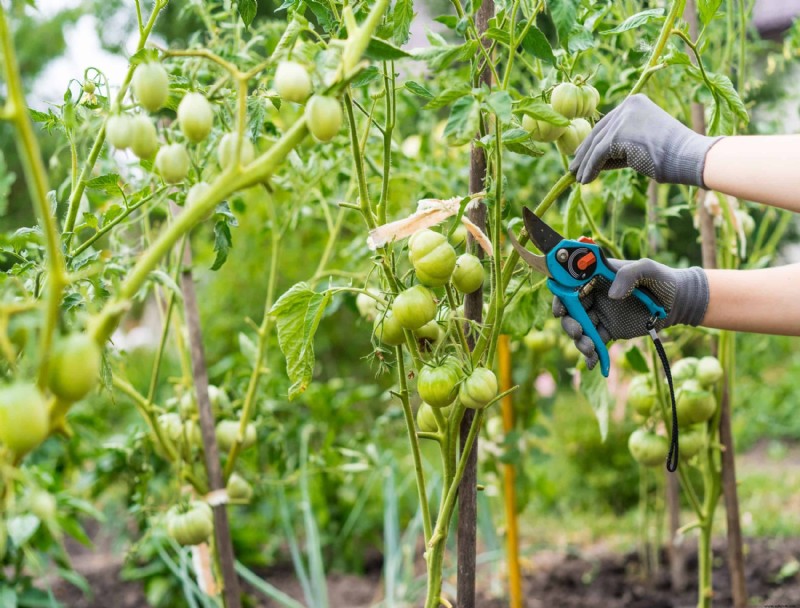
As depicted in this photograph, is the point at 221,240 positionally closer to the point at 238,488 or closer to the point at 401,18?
the point at 401,18

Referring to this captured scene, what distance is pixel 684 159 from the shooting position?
1047mm

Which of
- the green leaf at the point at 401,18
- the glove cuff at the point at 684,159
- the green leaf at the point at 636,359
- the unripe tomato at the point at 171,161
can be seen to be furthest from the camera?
the green leaf at the point at 636,359

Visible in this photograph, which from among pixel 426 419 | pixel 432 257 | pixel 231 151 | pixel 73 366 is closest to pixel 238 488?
pixel 426 419

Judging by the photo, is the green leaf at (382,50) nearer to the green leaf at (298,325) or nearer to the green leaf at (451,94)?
the green leaf at (451,94)

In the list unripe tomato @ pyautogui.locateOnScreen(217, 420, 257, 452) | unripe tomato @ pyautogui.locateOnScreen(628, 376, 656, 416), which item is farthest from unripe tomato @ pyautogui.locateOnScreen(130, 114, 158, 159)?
unripe tomato @ pyautogui.locateOnScreen(628, 376, 656, 416)

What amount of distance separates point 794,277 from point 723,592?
1.14 meters

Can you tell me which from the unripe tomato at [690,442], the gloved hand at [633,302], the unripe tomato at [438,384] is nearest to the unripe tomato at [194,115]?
the unripe tomato at [438,384]

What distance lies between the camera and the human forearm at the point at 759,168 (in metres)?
1.02

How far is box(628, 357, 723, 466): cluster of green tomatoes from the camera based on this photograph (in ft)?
4.47

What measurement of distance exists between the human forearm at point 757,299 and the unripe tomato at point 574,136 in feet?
1.11

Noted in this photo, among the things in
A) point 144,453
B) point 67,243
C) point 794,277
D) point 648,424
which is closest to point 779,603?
point 648,424

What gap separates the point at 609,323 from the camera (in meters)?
1.13

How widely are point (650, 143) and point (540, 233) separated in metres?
0.19

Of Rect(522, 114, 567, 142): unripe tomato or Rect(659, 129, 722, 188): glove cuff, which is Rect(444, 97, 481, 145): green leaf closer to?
Rect(522, 114, 567, 142): unripe tomato
